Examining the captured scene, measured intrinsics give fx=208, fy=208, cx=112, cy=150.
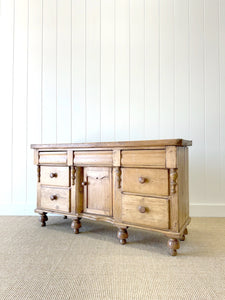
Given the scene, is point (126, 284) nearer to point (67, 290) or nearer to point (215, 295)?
point (67, 290)

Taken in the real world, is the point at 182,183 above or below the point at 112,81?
below

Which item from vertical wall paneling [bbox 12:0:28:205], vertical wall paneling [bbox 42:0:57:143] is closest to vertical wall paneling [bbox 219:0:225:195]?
vertical wall paneling [bbox 42:0:57:143]

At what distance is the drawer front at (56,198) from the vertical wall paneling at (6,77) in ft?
2.43

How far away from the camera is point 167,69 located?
7.23 ft

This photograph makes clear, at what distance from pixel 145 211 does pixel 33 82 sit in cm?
189

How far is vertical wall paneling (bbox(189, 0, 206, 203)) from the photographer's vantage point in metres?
2.15

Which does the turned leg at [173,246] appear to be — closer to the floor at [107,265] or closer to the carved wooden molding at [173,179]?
the floor at [107,265]

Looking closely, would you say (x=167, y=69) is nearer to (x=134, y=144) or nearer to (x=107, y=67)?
(x=107, y=67)

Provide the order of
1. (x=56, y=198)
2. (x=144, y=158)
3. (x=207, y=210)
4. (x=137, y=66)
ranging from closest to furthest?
(x=144, y=158), (x=56, y=198), (x=207, y=210), (x=137, y=66)

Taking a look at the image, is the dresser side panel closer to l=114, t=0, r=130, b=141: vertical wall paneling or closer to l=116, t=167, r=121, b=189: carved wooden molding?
l=116, t=167, r=121, b=189: carved wooden molding

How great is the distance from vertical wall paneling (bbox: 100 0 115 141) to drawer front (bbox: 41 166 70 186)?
65cm

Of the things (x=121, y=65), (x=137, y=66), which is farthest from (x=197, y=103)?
(x=121, y=65)

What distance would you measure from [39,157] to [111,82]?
110 cm

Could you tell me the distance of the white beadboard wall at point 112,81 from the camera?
2.15m
